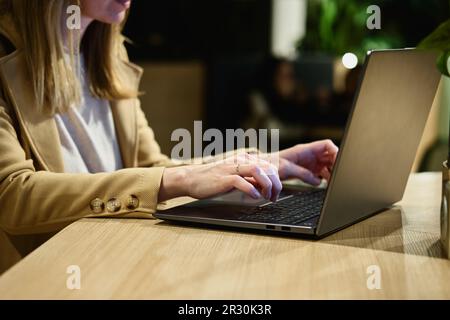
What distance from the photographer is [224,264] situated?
2.73 ft

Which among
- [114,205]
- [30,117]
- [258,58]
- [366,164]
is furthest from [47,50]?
[258,58]

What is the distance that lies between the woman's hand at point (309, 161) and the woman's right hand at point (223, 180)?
0.22 meters

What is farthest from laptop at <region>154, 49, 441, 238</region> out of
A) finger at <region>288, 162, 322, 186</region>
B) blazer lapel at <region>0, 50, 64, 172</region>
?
blazer lapel at <region>0, 50, 64, 172</region>

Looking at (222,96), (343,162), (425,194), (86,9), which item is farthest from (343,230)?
(222,96)

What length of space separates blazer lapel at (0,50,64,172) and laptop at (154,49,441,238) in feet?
1.05

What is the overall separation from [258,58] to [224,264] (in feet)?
13.5

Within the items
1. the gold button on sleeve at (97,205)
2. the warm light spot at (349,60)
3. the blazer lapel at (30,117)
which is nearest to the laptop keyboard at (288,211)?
the gold button on sleeve at (97,205)

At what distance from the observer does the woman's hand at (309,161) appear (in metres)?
1.31

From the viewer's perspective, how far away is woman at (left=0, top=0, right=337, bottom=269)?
1082 millimetres

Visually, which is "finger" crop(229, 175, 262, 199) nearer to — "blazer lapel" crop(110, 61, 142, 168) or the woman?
the woman

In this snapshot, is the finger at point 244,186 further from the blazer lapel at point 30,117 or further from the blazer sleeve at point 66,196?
the blazer lapel at point 30,117

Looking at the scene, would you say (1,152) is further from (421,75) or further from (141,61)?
(141,61)

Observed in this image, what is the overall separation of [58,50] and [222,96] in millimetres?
3473

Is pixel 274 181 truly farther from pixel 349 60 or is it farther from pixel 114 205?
pixel 349 60
